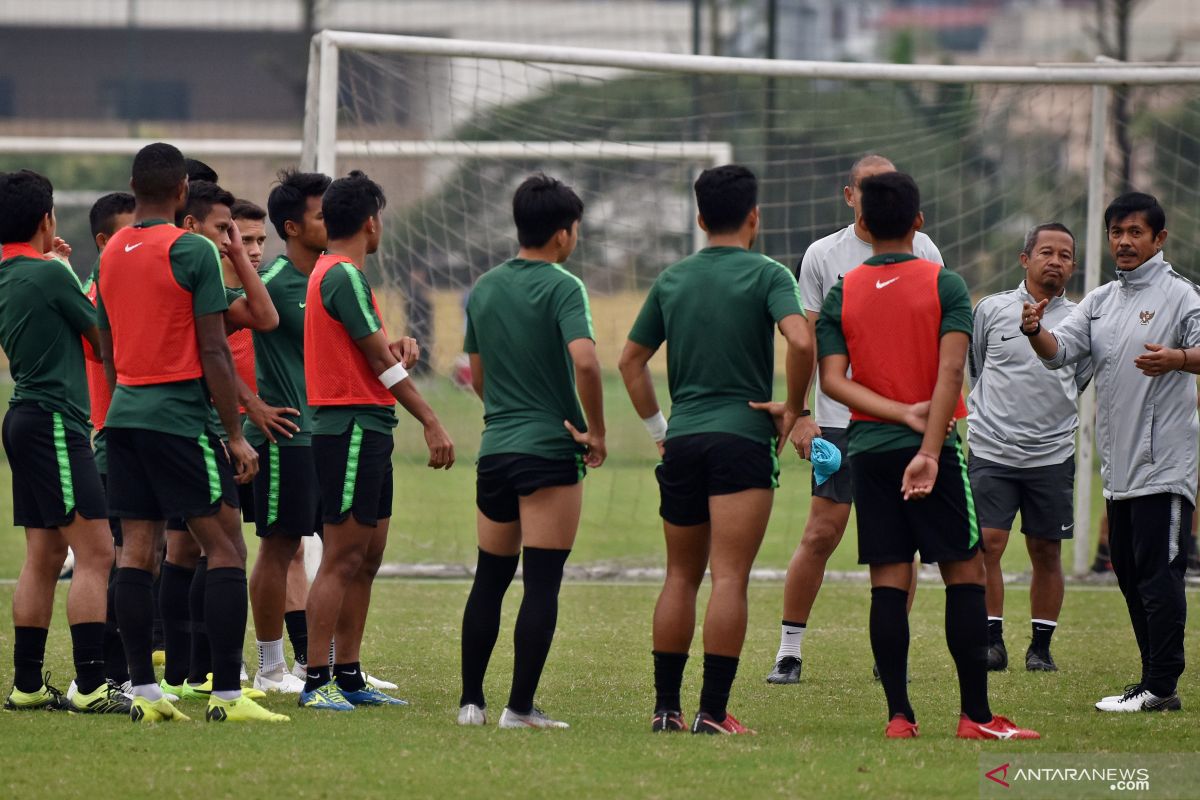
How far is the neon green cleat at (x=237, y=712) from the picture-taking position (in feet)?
20.1

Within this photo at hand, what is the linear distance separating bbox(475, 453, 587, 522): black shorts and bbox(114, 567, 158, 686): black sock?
138cm

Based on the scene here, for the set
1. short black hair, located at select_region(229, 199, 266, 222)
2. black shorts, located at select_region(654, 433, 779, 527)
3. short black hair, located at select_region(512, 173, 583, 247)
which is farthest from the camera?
short black hair, located at select_region(229, 199, 266, 222)

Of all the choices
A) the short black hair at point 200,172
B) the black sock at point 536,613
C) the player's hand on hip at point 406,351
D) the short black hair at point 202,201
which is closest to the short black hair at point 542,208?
the player's hand on hip at point 406,351

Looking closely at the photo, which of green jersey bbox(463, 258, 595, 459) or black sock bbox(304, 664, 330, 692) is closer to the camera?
green jersey bbox(463, 258, 595, 459)

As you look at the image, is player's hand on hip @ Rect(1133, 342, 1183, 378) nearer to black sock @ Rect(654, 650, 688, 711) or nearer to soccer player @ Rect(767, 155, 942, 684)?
soccer player @ Rect(767, 155, 942, 684)

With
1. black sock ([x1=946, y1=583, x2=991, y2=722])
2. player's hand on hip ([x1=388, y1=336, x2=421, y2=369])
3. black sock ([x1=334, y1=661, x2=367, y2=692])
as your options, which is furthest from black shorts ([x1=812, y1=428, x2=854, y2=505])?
black sock ([x1=334, y1=661, x2=367, y2=692])

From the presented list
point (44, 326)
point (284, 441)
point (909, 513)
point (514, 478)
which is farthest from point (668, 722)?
point (44, 326)

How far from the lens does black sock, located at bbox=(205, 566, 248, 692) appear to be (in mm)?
6086

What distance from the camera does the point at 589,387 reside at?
583 centimetres

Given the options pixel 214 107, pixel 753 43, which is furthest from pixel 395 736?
pixel 214 107

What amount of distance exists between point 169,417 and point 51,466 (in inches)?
30.8

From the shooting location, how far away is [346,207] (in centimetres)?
659

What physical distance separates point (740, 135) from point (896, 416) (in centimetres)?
1867

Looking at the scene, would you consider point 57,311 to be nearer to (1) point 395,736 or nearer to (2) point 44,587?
(2) point 44,587
